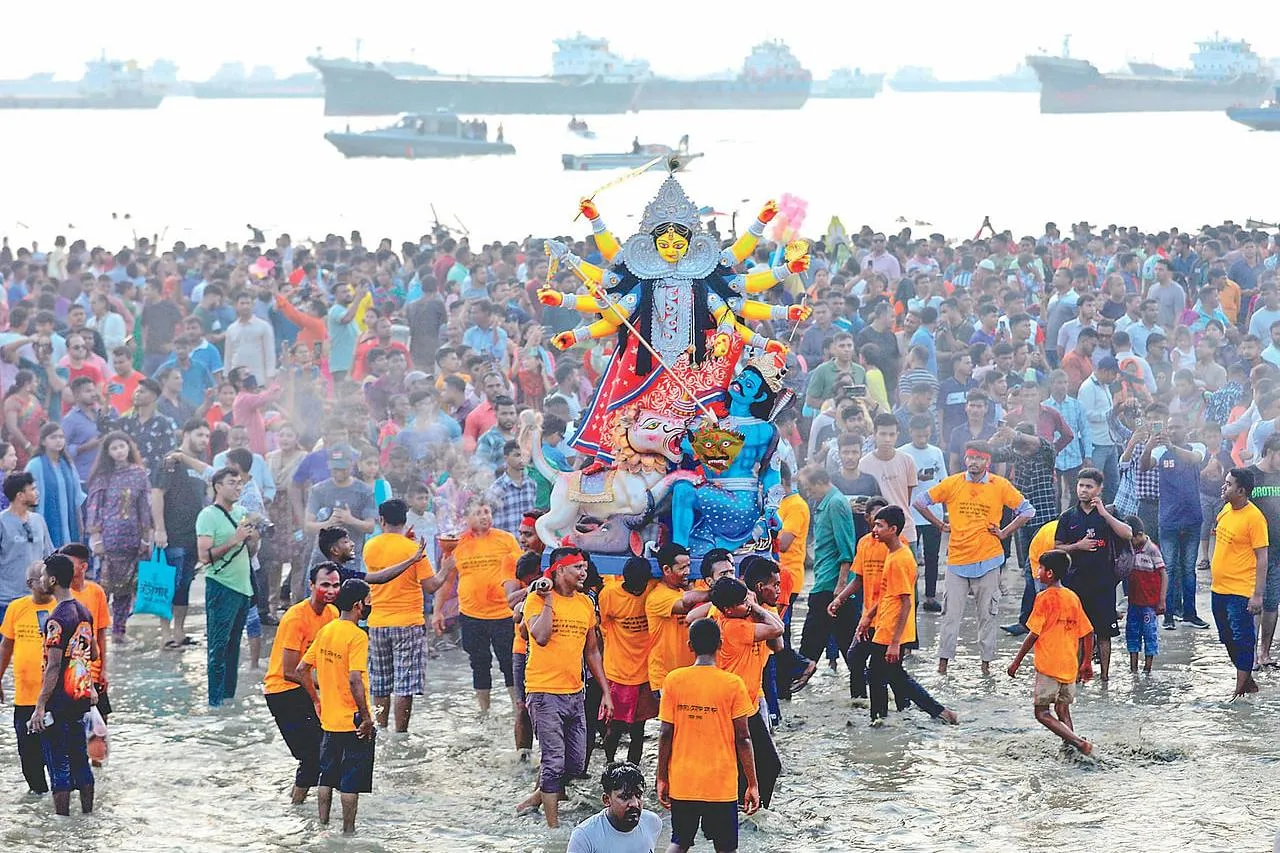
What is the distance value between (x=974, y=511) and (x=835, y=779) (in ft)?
8.53

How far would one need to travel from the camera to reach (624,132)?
150m

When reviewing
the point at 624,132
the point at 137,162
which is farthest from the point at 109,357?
the point at 624,132

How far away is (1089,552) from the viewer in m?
11.4

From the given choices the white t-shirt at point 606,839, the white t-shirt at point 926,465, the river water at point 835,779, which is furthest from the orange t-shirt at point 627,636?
the white t-shirt at point 926,465

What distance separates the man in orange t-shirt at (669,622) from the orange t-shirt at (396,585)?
1.66m

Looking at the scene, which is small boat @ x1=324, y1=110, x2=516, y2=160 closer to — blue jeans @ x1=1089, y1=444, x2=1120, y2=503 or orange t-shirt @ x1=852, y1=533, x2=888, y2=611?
blue jeans @ x1=1089, y1=444, x2=1120, y2=503

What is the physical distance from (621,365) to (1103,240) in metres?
16.5

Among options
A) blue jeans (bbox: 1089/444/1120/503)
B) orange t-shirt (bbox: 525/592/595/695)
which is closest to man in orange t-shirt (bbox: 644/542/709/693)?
orange t-shirt (bbox: 525/592/595/695)

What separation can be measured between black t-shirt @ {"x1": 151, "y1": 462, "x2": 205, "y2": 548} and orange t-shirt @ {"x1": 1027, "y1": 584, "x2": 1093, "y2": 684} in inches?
234

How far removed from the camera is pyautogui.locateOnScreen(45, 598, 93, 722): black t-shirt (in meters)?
9.23

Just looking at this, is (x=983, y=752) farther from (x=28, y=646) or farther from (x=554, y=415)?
(x=28, y=646)

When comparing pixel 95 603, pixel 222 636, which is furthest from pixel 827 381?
pixel 95 603

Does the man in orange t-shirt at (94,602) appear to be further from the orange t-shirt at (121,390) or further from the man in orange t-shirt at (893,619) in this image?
the orange t-shirt at (121,390)

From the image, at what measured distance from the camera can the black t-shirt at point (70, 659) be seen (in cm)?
923
